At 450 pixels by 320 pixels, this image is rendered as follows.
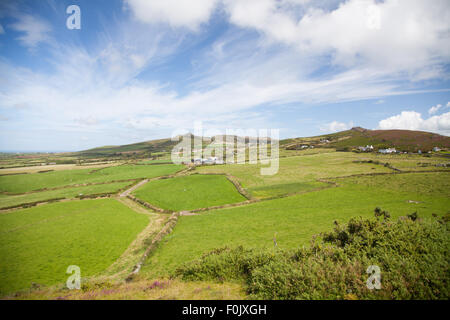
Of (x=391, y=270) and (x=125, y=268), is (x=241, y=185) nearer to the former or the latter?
(x=125, y=268)

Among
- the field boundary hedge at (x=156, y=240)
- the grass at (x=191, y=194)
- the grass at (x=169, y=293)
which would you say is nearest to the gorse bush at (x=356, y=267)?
the grass at (x=169, y=293)

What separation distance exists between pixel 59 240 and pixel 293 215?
101ft

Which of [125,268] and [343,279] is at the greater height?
[343,279]

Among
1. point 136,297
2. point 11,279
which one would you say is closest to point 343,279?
point 136,297

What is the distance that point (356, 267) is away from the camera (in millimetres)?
7836

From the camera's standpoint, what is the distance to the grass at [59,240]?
53.0 feet

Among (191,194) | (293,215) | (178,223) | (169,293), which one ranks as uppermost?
(169,293)

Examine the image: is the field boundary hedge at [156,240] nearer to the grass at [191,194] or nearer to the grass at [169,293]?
the grass at [191,194]

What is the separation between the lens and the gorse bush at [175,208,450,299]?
6.67 meters

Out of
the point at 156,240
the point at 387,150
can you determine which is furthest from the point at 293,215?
the point at 387,150

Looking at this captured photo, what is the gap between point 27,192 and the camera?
2061 inches

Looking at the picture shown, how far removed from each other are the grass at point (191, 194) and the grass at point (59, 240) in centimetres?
659

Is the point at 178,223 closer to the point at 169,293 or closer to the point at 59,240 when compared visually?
the point at 59,240
